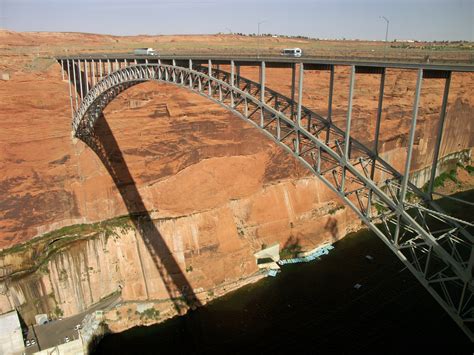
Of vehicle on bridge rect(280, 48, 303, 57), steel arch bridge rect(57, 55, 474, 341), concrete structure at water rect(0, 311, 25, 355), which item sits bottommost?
concrete structure at water rect(0, 311, 25, 355)

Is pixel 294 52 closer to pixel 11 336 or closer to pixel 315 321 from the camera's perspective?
pixel 315 321

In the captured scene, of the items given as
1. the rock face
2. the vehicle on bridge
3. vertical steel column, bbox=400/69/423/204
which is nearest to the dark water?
the rock face

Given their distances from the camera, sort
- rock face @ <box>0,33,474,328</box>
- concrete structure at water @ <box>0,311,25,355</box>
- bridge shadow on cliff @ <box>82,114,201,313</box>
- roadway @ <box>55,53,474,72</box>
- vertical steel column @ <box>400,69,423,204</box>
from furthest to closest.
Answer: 1. bridge shadow on cliff @ <box>82,114,201,313</box>
2. rock face @ <box>0,33,474,328</box>
3. concrete structure at water @ <box>0,311,25,355</box>
4. vertical steel column @ <box>400,69,423,204</box>
5. roadway @ <box>55,53,474,72</box>

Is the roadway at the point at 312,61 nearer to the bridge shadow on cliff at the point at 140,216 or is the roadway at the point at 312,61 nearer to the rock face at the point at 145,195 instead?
the bridge shadow on cliff at the point at 140,216

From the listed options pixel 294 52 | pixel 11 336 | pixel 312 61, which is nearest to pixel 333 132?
pixel 312 61

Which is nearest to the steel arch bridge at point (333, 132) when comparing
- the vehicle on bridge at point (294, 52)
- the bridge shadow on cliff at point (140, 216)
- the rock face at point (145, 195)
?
the bridge shadow on cliff at point (140, 216)

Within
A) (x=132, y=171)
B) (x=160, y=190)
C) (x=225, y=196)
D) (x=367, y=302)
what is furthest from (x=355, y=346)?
(x=132, y=171)

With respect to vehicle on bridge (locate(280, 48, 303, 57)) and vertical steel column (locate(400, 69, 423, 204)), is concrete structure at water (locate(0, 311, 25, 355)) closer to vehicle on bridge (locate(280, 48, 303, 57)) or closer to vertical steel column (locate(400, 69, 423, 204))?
vehicle on bridge (locate(280, 48, 303, 57))
